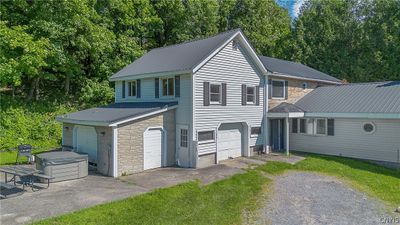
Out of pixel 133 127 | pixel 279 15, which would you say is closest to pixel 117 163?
pixel 133 127

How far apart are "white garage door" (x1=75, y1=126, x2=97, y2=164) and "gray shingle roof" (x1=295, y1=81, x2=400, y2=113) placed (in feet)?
42.9

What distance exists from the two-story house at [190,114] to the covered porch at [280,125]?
0.22 feet

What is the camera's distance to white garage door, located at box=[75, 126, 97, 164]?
14.0 metres

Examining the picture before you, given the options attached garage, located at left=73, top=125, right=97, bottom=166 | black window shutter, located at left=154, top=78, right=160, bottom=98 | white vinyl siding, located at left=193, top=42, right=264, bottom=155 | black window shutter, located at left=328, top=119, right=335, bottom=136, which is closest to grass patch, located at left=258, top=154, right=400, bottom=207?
black window shutter, located at left=328, top=119, right=335, bottom=136

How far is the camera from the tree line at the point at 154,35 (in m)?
21.6

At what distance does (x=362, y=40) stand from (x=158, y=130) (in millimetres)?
31008

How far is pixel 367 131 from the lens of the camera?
15898 mm

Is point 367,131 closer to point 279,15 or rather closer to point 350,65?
point 350,65

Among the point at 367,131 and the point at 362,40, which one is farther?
the point at 362,40

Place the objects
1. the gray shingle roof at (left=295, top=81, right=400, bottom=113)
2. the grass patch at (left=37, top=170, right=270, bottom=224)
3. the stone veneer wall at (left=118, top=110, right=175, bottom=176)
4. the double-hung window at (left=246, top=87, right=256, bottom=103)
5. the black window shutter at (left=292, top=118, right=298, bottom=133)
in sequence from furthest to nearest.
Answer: the black window shutter at (left=292, top=118, right=298, bottom=133) → the double-hung window at (left=246, top=87, right=256, bottom=103) → the gray shingle roof at (left=295, top=81, right=400, bottom=113) → the stone veneer wall at (left=118, top=110, right=175, bottom=176) → the grass patch at (left=37, top=170, right=270, bottom=224)

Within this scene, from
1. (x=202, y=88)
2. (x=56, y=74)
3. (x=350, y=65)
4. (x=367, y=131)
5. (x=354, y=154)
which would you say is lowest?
(x=354, y=154)

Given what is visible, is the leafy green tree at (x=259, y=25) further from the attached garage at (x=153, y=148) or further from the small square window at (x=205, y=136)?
the attached garage at (x=153, y=148)

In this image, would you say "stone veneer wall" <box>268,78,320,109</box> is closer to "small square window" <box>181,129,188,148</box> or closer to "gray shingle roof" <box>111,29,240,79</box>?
"gray shingle roof" <box>111,29,240,79</box>

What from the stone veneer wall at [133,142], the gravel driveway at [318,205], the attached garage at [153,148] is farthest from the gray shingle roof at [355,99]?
the stone veneer wall at [133,142]
